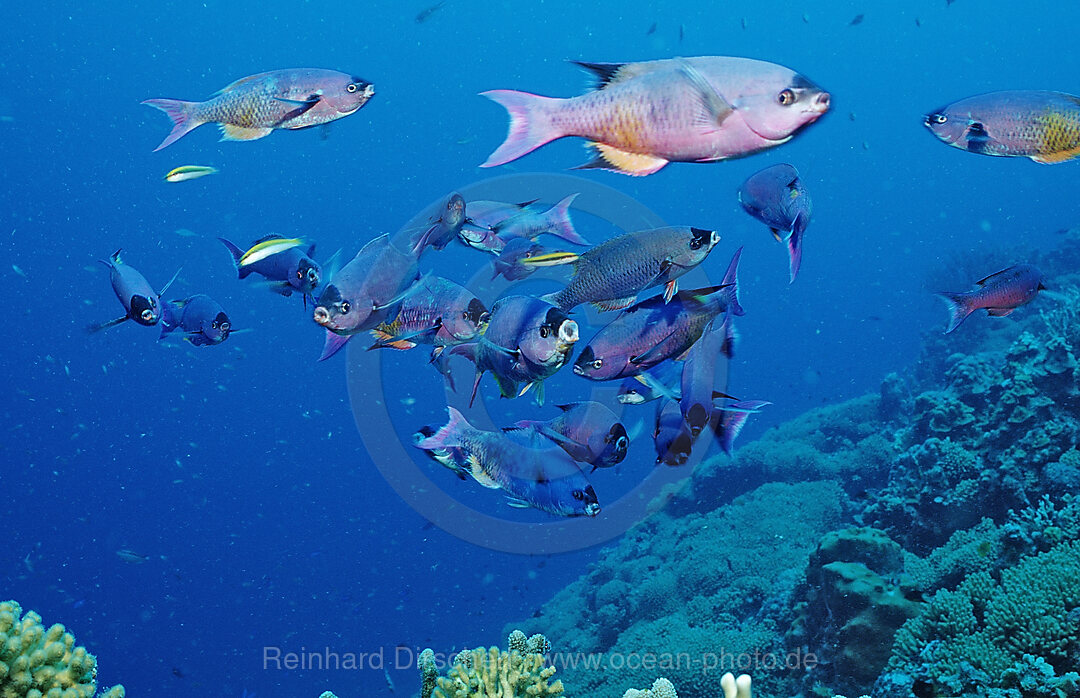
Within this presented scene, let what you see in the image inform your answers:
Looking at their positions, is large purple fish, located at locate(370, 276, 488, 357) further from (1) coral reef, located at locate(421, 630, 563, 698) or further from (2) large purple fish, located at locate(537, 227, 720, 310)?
(1) coral reef, located at locate(421, 630, 563, 698)

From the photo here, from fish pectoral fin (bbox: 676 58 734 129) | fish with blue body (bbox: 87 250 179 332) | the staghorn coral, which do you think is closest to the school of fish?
fish pectoral fin (bbox: 676 58 734 129)

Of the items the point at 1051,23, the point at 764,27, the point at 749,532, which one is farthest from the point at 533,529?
the point at 1051,23

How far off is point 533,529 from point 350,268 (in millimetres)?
30769

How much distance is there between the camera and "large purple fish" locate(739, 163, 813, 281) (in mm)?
2660

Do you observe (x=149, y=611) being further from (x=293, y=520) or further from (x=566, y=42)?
(x=566, y=42)

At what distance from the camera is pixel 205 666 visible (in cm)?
3069

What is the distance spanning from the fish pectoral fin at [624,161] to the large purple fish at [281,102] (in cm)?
169

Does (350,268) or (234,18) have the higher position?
(234,18)

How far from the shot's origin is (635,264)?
2.49 meters

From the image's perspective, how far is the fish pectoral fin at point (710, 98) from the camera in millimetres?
1429

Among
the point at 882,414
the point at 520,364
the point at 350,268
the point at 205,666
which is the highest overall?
the point at 350,268

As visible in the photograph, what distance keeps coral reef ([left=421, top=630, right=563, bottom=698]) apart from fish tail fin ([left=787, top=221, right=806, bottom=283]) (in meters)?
2.60

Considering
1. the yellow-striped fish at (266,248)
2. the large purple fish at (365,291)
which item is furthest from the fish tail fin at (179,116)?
the large purple fish at (365,291)

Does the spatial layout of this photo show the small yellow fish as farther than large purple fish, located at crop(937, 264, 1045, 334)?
Yes
